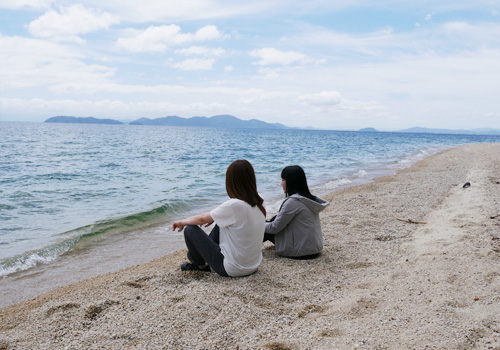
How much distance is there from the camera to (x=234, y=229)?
4.38 m

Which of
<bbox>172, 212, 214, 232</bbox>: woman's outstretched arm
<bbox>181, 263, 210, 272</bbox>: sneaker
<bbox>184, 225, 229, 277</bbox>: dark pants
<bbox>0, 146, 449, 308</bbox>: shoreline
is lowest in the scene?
<bbox>0, 146, 449, 308</bbox>: shoreline

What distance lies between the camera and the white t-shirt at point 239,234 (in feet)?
14.0

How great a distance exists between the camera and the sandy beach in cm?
313

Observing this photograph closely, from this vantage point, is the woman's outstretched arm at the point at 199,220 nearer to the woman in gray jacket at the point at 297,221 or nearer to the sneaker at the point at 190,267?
the sneaker at the point at 190,267

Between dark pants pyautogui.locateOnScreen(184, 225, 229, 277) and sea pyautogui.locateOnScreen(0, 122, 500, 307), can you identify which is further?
sea pyautogui.locateOnScreen(0, 122, 500, 307)

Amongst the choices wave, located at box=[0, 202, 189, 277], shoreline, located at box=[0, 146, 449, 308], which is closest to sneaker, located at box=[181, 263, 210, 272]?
shoreline, located at box=[0, 146, 449, 308]

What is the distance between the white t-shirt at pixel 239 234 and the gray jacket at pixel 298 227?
0.77 meters

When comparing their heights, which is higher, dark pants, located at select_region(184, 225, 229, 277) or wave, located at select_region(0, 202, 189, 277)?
dark pants, located at select_region(184, 225, 229, 277)

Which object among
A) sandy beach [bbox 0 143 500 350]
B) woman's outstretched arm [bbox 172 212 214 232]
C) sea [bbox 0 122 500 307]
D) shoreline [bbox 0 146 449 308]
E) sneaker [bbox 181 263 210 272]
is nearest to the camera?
sandy beach [bbox 0 143 500 350]

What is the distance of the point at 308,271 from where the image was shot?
16.1ft

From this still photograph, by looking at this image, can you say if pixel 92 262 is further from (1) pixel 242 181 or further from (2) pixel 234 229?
(1) pixel 242 181

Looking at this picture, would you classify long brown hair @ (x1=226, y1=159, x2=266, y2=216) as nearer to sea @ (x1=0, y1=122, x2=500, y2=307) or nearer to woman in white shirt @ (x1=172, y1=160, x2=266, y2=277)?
woman in white shirt @ (x1=172, y1=160, x2=266, y2=277)

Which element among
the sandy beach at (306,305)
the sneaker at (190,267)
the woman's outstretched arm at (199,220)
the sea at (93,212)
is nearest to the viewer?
the sandy beach at (306,305)

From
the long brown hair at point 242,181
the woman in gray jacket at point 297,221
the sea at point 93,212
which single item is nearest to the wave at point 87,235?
the sea at point 93,212
